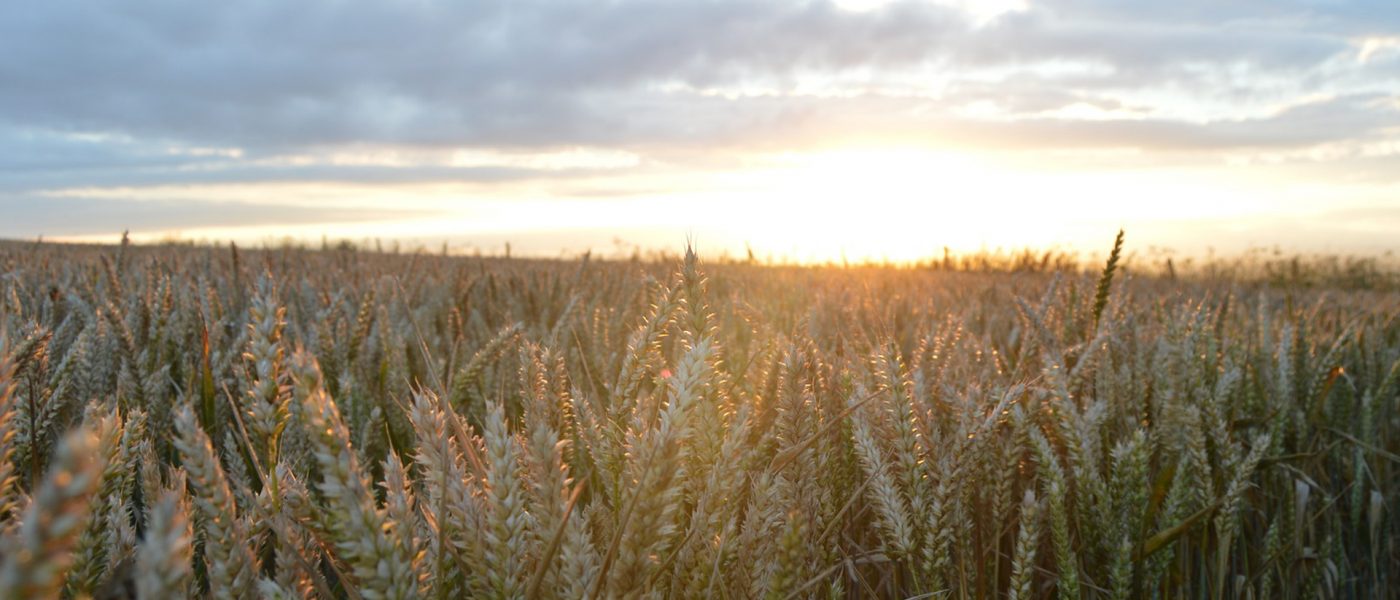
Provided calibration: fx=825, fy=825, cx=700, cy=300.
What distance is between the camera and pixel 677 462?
738mm

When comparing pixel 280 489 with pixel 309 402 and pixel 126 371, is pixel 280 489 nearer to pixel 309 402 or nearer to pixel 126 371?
pixel 309 402

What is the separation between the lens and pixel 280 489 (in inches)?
37.7

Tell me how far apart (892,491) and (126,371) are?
178 centimetres

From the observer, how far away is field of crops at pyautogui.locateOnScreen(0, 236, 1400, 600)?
0.73 metres

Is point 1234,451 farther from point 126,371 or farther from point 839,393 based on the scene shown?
point 126,371

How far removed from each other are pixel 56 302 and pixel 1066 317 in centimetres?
331

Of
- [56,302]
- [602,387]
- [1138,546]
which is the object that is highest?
[56,302]

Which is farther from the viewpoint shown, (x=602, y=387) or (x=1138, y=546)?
(x=602, y=387)

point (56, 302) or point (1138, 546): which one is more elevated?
point (56, 302)

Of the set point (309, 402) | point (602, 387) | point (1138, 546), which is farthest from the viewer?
point (602, 387)

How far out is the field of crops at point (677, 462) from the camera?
73cm

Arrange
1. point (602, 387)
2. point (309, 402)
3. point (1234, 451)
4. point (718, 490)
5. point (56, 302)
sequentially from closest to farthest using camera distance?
point (309, 402) → point (718, 490) → point (1234, 451) → point (602, 387) → point (56, 302)

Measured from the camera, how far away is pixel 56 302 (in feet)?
9.07

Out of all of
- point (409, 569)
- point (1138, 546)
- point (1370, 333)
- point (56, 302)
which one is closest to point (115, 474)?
point (409, 569)
